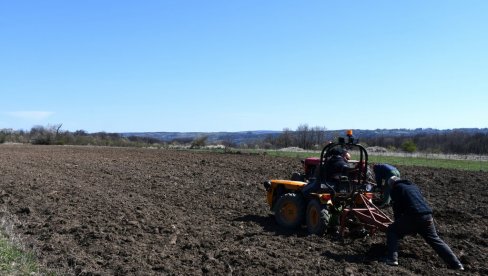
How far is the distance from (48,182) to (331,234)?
34.2 ft

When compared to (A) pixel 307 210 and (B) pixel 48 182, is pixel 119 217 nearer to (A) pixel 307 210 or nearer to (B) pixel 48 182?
(A) pixel 307 210

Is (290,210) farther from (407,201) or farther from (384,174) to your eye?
(407,201)

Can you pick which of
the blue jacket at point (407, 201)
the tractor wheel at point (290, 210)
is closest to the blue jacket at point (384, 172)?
the blue jacket at point (407, 201)

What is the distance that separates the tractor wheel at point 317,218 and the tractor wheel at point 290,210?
0.91ft

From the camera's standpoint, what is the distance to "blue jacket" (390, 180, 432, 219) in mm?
7078

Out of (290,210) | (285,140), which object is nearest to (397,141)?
(285,140)

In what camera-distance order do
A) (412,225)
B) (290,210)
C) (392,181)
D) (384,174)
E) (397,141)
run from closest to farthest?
(412,225) → (392,181) → (384,174) → (290,210) → (397,141)

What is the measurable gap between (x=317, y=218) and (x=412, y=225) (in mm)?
1849

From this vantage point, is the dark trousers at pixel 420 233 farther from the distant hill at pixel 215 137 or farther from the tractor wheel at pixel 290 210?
the distant hill at pixel 215 137

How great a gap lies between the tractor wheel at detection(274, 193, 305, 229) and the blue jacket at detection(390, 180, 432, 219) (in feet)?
6.75

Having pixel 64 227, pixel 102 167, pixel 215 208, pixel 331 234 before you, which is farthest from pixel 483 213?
pixel 102 167

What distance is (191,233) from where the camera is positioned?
29.3 feet

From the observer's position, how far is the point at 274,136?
85688 millimetres

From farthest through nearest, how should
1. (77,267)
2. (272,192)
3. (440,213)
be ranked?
(440,213) < (272,192) < (77,267)
